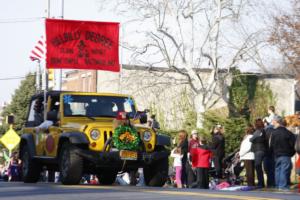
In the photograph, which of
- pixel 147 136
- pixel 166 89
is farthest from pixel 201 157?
pixel 166 89

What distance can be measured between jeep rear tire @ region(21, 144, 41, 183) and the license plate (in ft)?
10.2

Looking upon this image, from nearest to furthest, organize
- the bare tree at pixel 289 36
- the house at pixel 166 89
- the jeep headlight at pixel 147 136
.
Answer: the jeep headlight at pixel 147 136 < the bare tree at pixel 289 36 < the house at pixel 166 89

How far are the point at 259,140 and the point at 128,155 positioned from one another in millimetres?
4885

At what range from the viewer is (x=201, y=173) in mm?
24266

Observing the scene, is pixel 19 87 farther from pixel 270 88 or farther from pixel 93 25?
pixel 93 25

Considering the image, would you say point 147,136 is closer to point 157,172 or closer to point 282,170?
point 157,172

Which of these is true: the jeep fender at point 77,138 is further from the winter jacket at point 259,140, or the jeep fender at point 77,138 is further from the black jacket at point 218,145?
the black jacket at point 218,145

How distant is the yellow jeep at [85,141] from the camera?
19141 millimetres

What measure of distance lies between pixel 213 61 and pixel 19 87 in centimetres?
3765

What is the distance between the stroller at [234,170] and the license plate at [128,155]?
7.07m

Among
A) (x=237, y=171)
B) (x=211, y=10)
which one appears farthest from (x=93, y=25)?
(x=211, y=10)

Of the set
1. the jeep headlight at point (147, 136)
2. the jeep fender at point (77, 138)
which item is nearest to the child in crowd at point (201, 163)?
the jeep headlight at point (147, 136)

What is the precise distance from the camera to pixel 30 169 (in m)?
21.7

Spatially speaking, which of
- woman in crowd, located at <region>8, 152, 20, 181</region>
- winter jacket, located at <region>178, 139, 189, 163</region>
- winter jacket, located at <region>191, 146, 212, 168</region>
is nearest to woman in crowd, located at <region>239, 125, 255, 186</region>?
winter jacket, located at <region>191, 146, 212, 168</region>
